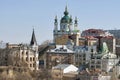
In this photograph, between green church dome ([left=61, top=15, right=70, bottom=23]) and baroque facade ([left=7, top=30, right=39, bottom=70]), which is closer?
baroque facade ([left=7, top=30, right=39, bottom=70])

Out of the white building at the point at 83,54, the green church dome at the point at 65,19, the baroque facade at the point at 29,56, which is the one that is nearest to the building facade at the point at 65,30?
the green church dome at the point at 65,19

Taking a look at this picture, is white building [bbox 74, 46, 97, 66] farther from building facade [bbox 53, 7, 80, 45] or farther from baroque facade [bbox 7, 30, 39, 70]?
building facade [bbox 53, 7, 80, 45]

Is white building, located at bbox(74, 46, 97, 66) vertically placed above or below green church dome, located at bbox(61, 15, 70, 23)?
below

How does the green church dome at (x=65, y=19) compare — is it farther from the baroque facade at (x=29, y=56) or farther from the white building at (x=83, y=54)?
the baroque facade at (x=29, y=56)

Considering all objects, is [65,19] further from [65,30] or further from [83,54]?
[83,54]

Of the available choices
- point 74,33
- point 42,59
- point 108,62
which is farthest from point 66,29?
point 108,62

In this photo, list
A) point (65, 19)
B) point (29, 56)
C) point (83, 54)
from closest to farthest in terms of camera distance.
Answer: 1. point (29, 56)
2. point (83, 54)
3. point (65, 19)

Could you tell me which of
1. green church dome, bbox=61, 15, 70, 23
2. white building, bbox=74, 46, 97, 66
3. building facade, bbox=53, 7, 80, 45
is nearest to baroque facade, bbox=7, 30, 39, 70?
white building, bbox=74, 46, 97, 66

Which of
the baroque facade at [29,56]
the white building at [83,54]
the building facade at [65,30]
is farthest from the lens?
the building facade at [65,30]

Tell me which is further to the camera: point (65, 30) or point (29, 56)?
point (65, 30)

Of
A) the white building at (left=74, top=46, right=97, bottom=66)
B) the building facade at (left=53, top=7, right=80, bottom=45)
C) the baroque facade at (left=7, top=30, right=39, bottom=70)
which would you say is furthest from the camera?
the building facade at (left=53, top=7, right=80, bottom=45)

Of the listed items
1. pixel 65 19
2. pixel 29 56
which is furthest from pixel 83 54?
pixel 65 19

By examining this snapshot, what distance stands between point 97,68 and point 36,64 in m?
6.53

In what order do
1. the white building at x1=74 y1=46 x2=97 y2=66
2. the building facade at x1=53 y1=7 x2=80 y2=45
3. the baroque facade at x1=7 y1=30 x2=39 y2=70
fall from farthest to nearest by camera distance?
the building facade at x1=53 y1=7 x2=80 y2=45 < the white building at x1=74 y1=46 x2=97 y2=66 < the baroque facade at x1=7 y1=30 x2=39 y2=70
